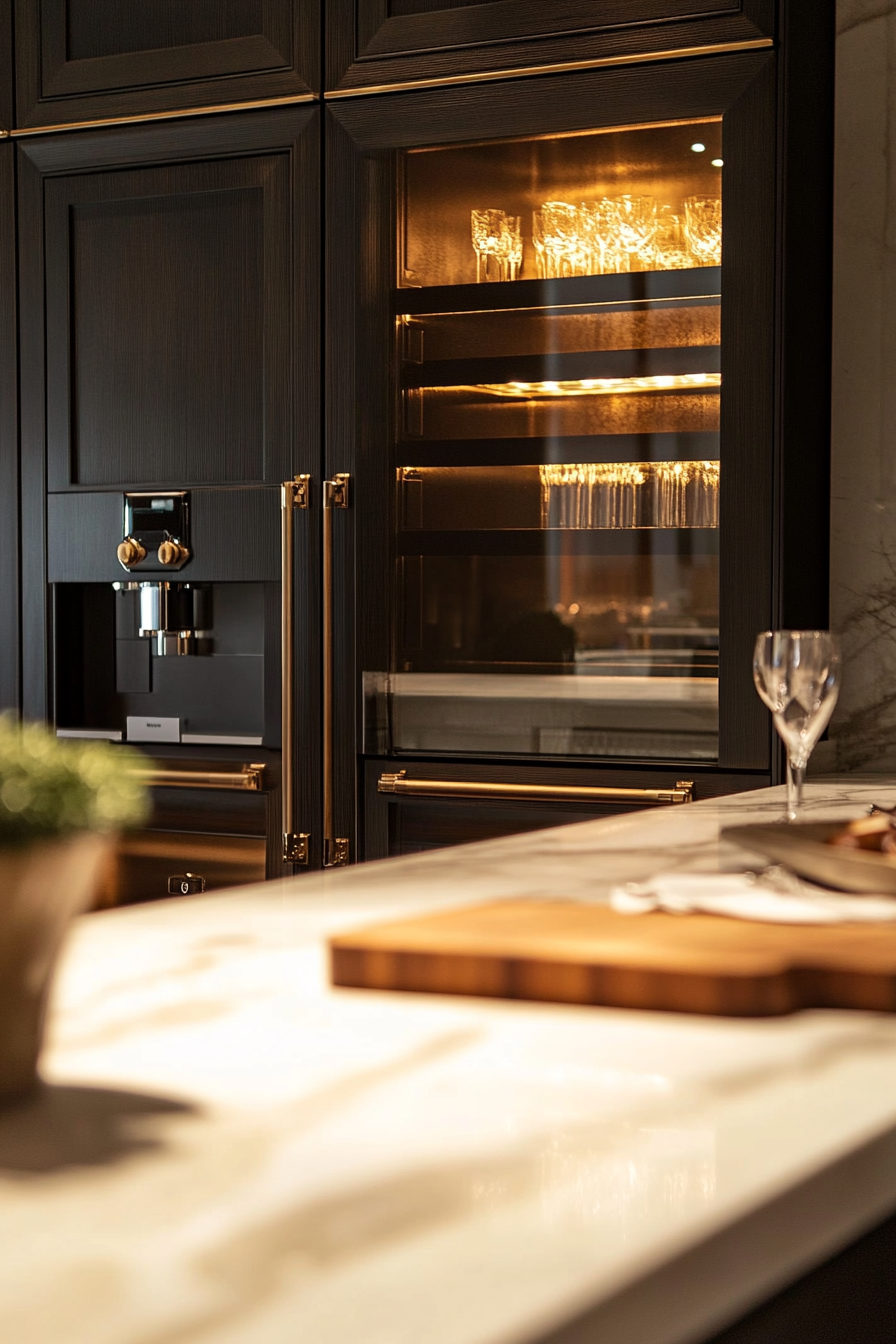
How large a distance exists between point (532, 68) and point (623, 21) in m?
0.17

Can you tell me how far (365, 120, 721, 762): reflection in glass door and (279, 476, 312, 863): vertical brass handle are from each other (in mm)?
165

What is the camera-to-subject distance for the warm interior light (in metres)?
2.63

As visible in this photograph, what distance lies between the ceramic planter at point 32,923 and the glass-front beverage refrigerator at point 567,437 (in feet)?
6.79

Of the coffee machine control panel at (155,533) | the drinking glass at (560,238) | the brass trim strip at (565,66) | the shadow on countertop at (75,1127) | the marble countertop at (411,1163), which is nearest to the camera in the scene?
the marble countertop at (411,1163)

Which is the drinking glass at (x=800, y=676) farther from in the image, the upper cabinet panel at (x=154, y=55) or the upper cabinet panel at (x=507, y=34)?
the upper cabinet panel at (x=154, y=55)

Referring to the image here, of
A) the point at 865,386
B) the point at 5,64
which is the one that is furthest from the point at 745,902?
the point at 5,64

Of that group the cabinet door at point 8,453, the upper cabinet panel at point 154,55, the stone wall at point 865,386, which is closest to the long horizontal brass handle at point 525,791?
the stone wall at point 865,386

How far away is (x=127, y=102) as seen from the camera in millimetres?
2967

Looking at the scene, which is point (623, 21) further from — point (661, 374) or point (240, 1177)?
point (240, 1177)

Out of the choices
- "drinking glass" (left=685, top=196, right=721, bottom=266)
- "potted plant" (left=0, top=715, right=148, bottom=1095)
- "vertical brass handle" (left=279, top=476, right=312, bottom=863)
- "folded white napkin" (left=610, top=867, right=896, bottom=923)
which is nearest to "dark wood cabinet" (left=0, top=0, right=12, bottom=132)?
"vertical brass handle" (left=279, top=476, right=312, bottom=863)

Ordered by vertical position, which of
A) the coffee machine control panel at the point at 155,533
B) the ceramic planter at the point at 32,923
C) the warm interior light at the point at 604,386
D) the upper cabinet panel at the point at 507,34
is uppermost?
the upper cabinet panel at the point at 507,34

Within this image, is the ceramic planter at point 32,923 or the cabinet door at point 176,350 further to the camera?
the cabinet door at point 176,350

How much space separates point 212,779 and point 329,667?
0.34m

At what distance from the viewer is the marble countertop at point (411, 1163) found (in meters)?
0.41
